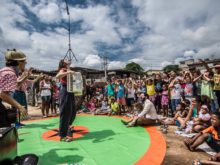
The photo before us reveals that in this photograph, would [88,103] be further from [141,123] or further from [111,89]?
[141,123]

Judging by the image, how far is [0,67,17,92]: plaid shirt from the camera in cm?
260

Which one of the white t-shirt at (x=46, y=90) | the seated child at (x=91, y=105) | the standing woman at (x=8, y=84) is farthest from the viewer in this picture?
the seated child at (x=91, y=105)

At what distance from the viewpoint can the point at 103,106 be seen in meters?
10.7

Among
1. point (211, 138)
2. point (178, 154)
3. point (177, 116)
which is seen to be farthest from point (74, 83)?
point (177, 116)

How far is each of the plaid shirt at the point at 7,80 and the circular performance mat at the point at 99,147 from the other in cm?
170

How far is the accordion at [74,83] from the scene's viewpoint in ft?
15.5

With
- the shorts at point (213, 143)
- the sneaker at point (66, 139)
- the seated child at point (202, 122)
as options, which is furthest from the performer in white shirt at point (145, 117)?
the shorts at point (213, 143)

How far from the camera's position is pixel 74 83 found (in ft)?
15.6

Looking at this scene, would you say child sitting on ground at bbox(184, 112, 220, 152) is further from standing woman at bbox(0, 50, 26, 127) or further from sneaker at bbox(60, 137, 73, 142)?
standing woman at bbox(0, 50, 26, 127)

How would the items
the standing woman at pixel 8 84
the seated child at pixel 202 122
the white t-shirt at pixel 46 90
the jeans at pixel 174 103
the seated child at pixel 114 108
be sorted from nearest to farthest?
1. the standing woman at pixel 8 84
2. the seated child at pixel 202 122
3. the jeans at pixel 174 103
4. the white t-shirt at pixel 46 90
5. the seated child at pixel 114 108

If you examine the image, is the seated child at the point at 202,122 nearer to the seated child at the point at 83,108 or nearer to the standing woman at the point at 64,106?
the standing woman at the point at 64,106

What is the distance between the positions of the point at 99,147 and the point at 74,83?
5.13ft

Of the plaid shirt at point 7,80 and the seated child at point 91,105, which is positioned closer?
the plaid shirt at point 7,80

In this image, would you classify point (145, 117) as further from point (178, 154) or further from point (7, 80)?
point (7, 80)
